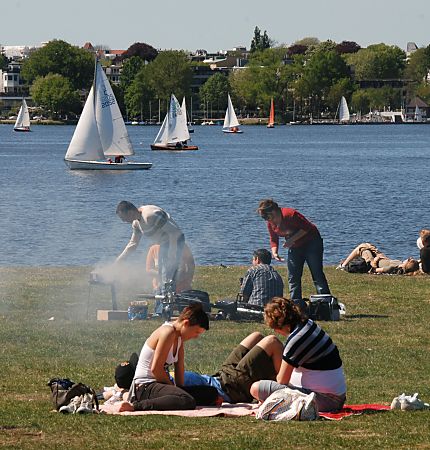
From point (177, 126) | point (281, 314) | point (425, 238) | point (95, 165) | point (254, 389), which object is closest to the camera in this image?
point (281, 314)

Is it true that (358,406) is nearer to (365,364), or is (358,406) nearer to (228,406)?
(228,406)

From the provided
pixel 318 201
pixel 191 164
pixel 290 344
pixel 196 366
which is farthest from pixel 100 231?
pixel 191 164

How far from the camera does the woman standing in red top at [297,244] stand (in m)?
17.3

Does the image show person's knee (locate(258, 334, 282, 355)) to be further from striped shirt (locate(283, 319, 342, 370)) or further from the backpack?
the backpack

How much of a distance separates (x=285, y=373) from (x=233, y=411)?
553 mm

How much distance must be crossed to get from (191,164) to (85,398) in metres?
94.2

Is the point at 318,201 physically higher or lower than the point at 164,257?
lower

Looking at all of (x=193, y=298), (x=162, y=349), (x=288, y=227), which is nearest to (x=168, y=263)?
(x=193, y=298)

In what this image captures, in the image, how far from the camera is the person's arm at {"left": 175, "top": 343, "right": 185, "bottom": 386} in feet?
37.1

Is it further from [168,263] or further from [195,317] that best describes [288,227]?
[195,317]

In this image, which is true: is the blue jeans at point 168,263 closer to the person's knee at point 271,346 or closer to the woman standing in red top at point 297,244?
the woman standing in red top at point 297,244

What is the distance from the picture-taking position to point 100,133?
257 feet

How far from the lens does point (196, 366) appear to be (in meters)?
14.0

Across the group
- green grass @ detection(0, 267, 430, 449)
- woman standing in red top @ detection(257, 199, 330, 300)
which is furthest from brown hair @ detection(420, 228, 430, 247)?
woman standing in red top @ detection(257, 199, 330, 300)
